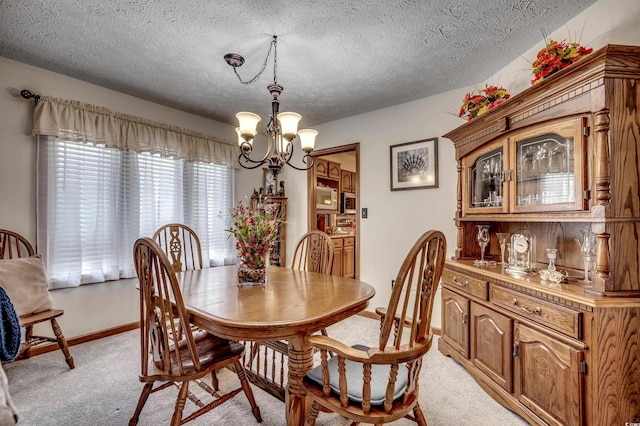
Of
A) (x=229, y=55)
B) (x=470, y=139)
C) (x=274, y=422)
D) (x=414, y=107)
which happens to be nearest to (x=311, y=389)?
(x=274, y=422)

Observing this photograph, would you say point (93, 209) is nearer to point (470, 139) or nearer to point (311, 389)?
point (311, 389)

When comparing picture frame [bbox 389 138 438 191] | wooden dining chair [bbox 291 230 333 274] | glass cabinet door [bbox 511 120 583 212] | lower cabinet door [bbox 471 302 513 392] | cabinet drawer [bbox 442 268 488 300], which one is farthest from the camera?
picture frame [bbox 389 138 438 191]

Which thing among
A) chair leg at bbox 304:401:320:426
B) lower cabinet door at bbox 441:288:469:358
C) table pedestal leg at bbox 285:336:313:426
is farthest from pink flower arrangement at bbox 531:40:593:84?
chair leg at bbox 304:401:320:426

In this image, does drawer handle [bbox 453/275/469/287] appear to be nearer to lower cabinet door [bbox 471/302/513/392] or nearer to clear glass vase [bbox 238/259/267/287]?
lower cabinet door [bbox 471/302/513/392]

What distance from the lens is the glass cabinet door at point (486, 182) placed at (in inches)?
81.4

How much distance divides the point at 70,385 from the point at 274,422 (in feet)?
5.00

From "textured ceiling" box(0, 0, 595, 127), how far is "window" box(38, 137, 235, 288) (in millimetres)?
737

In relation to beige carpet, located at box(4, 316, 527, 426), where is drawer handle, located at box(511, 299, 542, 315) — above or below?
above

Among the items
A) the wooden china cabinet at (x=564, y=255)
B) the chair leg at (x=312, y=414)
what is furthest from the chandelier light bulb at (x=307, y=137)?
the chair leg at (x=312, y=414)

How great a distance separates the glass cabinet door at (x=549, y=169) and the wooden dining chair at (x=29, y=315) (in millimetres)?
3398

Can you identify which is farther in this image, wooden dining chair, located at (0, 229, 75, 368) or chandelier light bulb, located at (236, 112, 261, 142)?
wooden dining chair, located at (0, 229, 75, 368)

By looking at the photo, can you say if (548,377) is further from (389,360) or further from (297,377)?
(297,377)

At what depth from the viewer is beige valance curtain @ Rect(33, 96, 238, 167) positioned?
8.30 ft

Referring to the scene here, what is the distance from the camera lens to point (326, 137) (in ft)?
13.1
